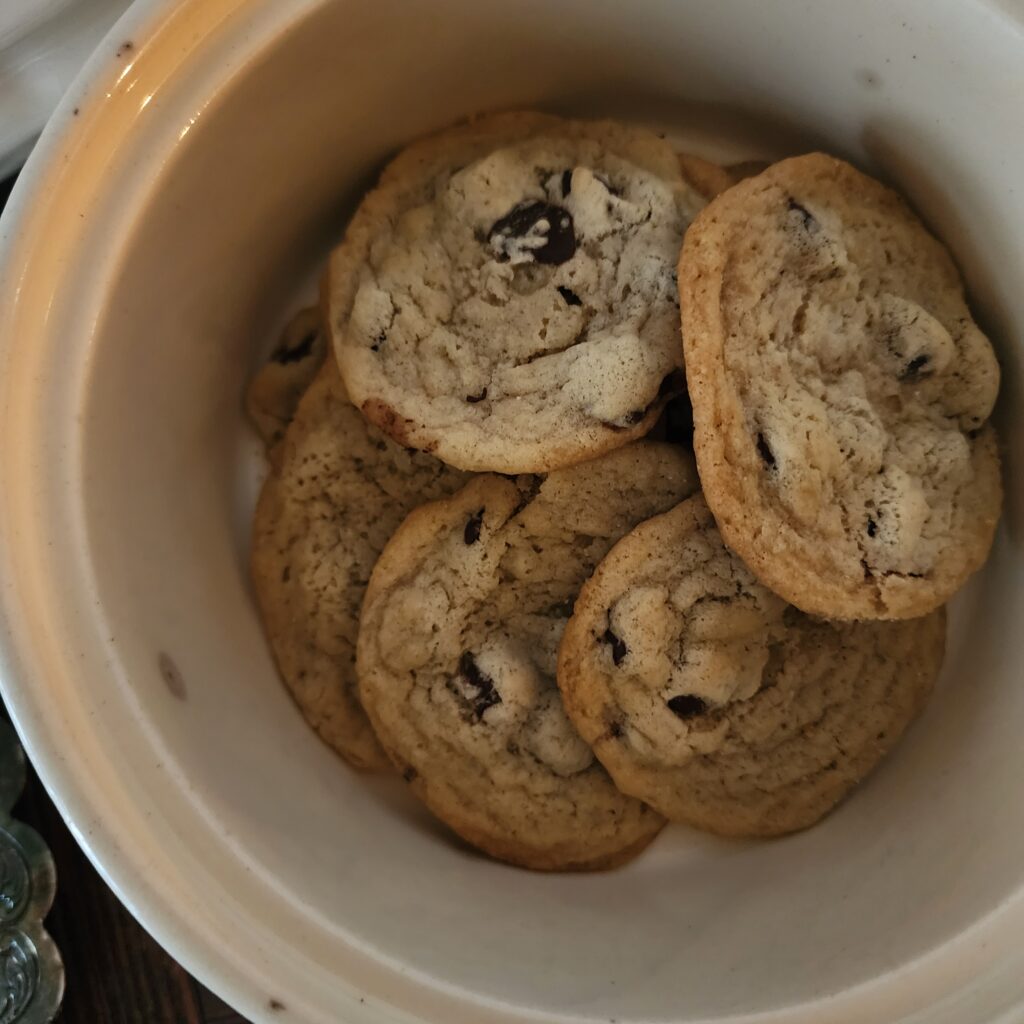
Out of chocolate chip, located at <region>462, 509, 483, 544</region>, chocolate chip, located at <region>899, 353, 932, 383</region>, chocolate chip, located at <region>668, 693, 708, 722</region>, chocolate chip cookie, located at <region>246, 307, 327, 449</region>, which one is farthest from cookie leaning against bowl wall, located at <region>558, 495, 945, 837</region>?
chocolate chip cookie, located at <region>246, 307, 327, 449</region>

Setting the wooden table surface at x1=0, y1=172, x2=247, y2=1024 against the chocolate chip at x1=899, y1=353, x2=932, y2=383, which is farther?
the wooden table surface at x1=0, y1=172, x2=247, y2=1024

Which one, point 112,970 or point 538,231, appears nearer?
point 538,231

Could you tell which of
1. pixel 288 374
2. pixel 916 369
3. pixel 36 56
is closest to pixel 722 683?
pixel 916 369

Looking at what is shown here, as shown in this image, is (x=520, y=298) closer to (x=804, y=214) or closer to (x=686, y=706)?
(x=804, y=214)

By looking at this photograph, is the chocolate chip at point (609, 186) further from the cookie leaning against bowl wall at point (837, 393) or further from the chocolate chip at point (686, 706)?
the chocolate chip at point (686, 706)

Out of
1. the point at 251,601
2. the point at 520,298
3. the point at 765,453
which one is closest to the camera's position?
the point at 765,453

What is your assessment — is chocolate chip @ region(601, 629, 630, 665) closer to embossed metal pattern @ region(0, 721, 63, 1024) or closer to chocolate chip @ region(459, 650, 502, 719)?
chocolate chip @ region(459, 650, 502, 719)
